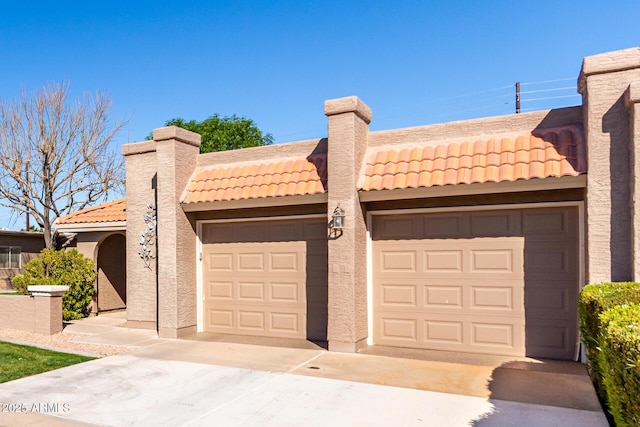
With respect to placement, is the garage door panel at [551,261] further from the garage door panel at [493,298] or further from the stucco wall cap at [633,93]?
the stucco wall cap at [633,93]

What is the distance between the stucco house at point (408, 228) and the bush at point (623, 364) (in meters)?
3.62

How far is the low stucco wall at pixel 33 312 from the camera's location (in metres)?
11.1

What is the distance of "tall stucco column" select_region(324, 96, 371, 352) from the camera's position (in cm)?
887

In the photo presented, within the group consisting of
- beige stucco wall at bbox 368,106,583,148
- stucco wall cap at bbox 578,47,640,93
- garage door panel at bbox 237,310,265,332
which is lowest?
garage door panel at bbox 237,310,265,332

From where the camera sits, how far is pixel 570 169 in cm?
759

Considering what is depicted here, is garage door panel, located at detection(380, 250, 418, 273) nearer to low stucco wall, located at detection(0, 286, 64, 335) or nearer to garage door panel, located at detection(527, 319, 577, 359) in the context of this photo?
garage door panel, located at detection(527, 319, 577, 359)

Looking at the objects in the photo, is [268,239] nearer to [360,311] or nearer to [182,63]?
[360,311]

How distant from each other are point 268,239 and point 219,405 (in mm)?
4776

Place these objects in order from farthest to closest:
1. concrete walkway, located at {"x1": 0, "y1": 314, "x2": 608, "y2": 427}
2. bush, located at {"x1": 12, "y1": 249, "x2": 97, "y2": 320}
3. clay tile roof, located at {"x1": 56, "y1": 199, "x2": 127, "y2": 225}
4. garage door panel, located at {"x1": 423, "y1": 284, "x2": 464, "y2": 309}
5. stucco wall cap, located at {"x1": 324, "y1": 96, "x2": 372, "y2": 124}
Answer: clay tile roof, located at {"x1": 56, "y1": 199, "x2": 127, "y2": 225} → bush, located at {"x1": 12, "y1": 249, "x2": 97, "y2": 320} → stucco wall cap, located at {"x1": 324, "y1": 96, "x2": 372, "y2": 124} → garage door panel, located at {"x1": 423, "y1": 284, "x2": 464, "y2": 309} → concrete walkway, located at {"x1": 0, "y1": 314, "x2": 608, "y2": 427}

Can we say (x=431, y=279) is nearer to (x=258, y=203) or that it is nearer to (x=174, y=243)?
(x=258, y=203)

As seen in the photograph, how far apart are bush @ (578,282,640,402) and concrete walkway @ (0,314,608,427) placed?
51 centimetres

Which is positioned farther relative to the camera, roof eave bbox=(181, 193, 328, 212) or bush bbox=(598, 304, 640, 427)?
roof eave bbox=(181, 193, 328, 212)

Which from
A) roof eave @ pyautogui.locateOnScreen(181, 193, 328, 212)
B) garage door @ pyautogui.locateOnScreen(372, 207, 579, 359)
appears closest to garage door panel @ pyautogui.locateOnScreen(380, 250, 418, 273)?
garage door @ pyautogui.locateOnScreen(372, 207, 579, 359)

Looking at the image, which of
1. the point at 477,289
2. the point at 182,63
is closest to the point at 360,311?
the point at 477,289
